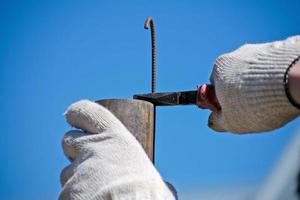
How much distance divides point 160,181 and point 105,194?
0.23m

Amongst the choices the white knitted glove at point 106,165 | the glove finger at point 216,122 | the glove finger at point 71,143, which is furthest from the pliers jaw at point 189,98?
the glove finger at point 71,143

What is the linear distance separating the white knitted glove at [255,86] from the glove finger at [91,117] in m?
0.47

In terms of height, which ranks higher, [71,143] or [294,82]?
[294,82]

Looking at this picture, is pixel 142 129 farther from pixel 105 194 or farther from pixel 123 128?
pixel 105 194

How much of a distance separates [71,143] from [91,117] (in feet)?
0.53

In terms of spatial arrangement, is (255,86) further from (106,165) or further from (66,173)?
(66,173)

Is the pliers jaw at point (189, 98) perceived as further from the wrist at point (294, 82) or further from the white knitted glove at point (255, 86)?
the wrist at point (294, 82)

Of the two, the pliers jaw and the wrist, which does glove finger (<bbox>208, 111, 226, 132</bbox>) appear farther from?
the wrist

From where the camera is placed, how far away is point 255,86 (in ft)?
4.25

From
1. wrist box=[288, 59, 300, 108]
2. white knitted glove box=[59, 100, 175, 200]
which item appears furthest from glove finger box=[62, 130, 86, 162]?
wrist box=[288, 59, 300, 108]

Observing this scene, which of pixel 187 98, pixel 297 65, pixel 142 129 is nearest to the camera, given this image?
pixel 297 65

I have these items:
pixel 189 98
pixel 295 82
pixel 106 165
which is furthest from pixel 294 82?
pixel 106 165

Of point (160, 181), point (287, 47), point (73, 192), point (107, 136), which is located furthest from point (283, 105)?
point (73, 192)

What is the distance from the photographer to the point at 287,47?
1.32m
